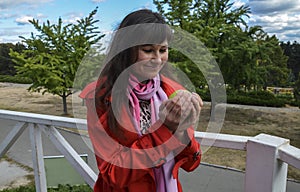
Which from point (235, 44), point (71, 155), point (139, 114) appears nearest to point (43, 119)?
point (71, 155)

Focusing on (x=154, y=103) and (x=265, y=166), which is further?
(x=265, y=166)

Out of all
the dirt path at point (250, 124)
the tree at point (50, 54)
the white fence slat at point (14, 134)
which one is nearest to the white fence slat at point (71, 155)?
the white fence slat at point (14, 134)

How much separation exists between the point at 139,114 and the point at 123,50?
0.14m

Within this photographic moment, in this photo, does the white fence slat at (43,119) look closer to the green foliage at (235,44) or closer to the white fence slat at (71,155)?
the white fence slat at (71,155)

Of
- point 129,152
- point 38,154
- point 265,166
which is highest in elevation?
point 129,152

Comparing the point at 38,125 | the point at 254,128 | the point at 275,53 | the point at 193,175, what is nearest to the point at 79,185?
the point at 38,125

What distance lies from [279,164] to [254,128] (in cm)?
710

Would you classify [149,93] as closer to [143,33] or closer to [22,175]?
[143,33]

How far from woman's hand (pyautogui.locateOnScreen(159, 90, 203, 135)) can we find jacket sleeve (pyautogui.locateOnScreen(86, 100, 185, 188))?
0.08 feet

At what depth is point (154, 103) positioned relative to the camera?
0.64 meters

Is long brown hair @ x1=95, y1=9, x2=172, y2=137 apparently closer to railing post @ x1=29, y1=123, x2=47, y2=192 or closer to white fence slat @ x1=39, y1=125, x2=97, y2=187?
white fence slat @ x1=39, y1=125, x2=97, y2=187

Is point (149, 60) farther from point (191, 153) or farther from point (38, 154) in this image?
point (38, 154)

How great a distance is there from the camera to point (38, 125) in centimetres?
128

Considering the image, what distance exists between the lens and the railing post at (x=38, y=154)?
132cm
